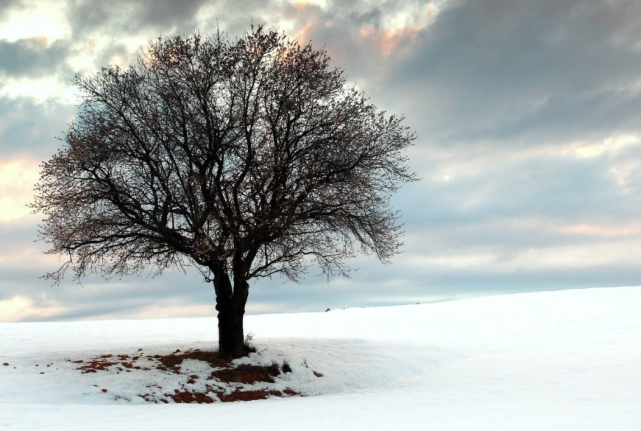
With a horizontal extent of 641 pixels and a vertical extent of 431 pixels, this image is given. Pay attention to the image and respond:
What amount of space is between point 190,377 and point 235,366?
6.05ft

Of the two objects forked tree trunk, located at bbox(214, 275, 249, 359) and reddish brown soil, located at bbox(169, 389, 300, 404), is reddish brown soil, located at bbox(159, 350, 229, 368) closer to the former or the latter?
forked tree trunk, located at bbox(214, 275, 249, 359)

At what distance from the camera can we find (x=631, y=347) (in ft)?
96.6

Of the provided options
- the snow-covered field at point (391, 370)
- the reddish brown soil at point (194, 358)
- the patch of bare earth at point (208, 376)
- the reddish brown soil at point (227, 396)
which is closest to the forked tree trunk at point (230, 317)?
the reddish brown soil at point (194, 358)

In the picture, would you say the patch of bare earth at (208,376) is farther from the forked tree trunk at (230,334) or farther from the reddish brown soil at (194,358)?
the forked tree trunk at (230,334)

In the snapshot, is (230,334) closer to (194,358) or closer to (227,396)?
(194,358)

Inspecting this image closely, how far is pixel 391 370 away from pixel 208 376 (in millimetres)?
8098

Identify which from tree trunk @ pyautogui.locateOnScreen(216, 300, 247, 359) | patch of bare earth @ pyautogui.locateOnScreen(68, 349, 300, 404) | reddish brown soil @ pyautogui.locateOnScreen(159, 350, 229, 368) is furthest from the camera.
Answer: tree trunk @ pyautogui.locateOnScreen(216, 300, 247, 359)

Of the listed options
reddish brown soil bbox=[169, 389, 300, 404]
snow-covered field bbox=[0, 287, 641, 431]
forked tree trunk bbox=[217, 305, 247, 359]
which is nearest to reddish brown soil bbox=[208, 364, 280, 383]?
snow-covered field bbox=[0, 287, 641, 431]

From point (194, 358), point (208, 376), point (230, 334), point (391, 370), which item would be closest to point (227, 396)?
point (208, 376)

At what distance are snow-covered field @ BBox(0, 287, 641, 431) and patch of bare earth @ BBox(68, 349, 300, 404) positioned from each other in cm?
52

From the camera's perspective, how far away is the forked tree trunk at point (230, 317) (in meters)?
22.1

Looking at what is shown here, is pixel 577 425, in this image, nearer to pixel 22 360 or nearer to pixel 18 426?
pixel 18 426

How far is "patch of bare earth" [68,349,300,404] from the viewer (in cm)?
1902

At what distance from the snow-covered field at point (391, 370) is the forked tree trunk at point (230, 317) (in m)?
1.20
